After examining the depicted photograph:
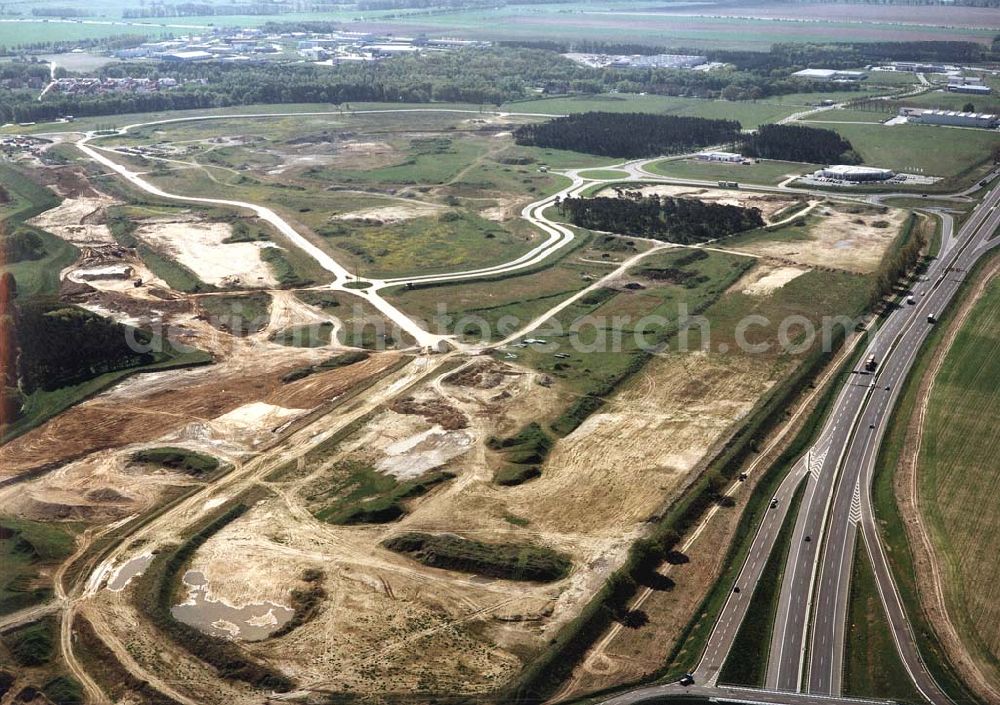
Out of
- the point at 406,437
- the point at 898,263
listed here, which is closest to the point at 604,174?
the point at 898,263

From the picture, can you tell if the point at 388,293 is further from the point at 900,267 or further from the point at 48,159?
the point at 48,159

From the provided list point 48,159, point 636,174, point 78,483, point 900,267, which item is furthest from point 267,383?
point 48,159

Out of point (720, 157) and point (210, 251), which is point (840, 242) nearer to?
point (720, 157)

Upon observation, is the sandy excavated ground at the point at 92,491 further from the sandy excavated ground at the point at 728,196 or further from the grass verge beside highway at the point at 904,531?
the sandy excavated ground at the point at 728,196

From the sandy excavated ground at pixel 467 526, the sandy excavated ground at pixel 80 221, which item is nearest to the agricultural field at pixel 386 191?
the sandy excavated ground at pixel 80 221

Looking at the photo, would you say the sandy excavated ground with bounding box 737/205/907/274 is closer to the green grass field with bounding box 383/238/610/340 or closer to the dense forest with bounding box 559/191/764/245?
the dense forest with bounding box 559/191/764/245

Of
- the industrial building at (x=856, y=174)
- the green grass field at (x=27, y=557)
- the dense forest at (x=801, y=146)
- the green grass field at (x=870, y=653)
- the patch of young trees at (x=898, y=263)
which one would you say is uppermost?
the dense forest at (x=801, y=146)
